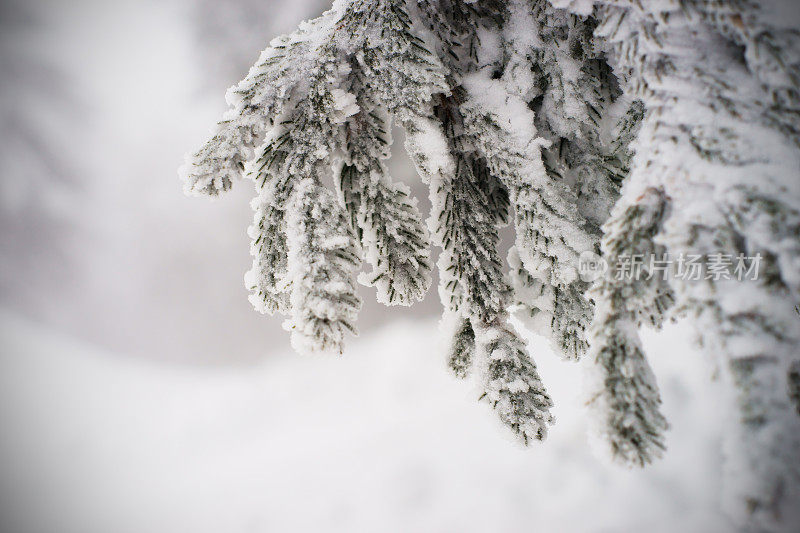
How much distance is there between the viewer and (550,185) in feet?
3.72

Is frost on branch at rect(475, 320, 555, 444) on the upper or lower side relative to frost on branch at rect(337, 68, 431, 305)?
lower

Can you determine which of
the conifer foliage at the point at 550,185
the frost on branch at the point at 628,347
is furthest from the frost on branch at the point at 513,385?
the frost on branch at the point at 628,347

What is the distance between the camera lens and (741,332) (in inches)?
21.8

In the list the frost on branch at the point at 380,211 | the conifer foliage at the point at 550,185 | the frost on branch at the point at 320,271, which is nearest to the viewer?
the conifer foliage at the point at 550,185

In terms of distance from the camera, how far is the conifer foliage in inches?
22.8

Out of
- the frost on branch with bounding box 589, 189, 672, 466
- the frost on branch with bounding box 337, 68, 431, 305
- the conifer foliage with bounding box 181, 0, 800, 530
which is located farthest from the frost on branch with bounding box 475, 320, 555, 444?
the frost on branch with bounding box 589, 189, 672, 466

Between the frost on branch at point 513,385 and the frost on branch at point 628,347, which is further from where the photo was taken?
the frost on branch at point 513,385

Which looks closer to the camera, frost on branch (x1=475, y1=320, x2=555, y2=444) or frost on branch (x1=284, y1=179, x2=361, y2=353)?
frost on branch (x1=284, y1=179, x2=361, y2=353)

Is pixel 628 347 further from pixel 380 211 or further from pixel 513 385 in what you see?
pixel 380 211

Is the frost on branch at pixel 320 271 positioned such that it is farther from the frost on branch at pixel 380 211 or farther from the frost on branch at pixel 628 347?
the frost on branch at pixel 628 347

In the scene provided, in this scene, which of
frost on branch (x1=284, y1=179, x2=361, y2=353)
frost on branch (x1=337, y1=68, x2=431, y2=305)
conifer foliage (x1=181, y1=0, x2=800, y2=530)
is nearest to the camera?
conifer foliage (x1=181, y1=0, x2=800, y2=530)

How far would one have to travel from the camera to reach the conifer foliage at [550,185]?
0.58 metres

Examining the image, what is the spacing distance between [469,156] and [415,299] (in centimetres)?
54

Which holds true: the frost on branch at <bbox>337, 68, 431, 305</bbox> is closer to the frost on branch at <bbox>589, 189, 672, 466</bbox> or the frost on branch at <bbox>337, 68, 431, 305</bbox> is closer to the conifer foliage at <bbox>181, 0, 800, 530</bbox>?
the conifer foliage at <bbox>181, 0, 800, 530</bbox>
